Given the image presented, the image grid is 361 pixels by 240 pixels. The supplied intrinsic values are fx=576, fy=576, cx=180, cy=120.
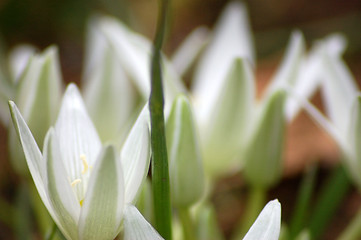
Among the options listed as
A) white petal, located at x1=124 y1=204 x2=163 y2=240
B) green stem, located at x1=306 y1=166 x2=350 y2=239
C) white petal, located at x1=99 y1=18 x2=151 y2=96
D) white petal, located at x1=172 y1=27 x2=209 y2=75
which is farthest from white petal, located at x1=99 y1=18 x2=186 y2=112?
white petal, located at x1=124 y1=204 x2=163 y2=240

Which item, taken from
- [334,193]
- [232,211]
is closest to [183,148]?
[334,193]

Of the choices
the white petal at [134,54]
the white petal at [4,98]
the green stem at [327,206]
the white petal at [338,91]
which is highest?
the white petal at [134,54]

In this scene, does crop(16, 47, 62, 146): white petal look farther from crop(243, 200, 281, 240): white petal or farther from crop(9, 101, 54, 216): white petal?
crop(243, 200, 281, 240): white petal

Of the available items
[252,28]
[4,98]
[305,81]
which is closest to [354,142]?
[305,81]

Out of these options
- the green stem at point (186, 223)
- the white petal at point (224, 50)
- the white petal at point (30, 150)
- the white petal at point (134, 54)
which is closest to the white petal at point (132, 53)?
the white petal at point (134, 54)

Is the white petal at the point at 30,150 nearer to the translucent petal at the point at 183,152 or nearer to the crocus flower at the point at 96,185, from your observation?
the crocus flower at the point at 96,185

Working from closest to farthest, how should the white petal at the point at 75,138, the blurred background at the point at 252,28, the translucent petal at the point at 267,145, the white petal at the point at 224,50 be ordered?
the white petal at the point at 75,138 < the translucent petal at the point at 267,145 < the white petal at the point at 224,50 < the blurred background at the point at 252,28

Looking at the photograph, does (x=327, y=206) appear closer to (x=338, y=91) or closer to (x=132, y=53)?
(x=338, y=91)
